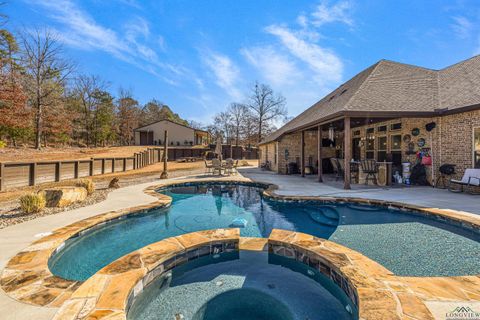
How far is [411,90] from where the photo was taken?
9.23 m

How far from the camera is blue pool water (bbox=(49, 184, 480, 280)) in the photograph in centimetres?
303

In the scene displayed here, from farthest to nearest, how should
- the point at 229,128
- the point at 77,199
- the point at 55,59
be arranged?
the point at 229,128 < the point at 55,59 < the point at 77,199

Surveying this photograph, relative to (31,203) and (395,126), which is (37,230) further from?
(395,126)

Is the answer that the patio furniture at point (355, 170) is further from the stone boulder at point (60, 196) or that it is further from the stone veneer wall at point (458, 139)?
the stone boulder at point (60, 196)

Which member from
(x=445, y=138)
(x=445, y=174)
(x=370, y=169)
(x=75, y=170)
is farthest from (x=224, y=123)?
(x=445, y=174)

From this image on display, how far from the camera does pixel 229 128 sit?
1570 inches

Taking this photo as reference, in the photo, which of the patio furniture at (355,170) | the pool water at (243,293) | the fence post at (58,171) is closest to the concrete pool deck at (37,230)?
the pool water at (243,293)

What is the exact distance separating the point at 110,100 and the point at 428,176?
35483 mm

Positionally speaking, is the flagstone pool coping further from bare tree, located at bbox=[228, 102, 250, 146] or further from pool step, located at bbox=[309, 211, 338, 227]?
bare tree, located at bbox=[228, 102, 250, 146]

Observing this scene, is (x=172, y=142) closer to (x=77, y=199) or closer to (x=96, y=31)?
(x=96, y=31)

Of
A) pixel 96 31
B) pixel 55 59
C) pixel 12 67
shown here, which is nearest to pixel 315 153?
pixel 96 31

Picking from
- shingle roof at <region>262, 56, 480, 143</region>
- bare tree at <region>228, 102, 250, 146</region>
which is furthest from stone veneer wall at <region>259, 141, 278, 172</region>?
bare tree at <region>228, 102, 250, 146</region>

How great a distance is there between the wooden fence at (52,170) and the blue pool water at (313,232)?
6614 millimetres

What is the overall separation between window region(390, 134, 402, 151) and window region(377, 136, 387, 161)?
1.37 ft
